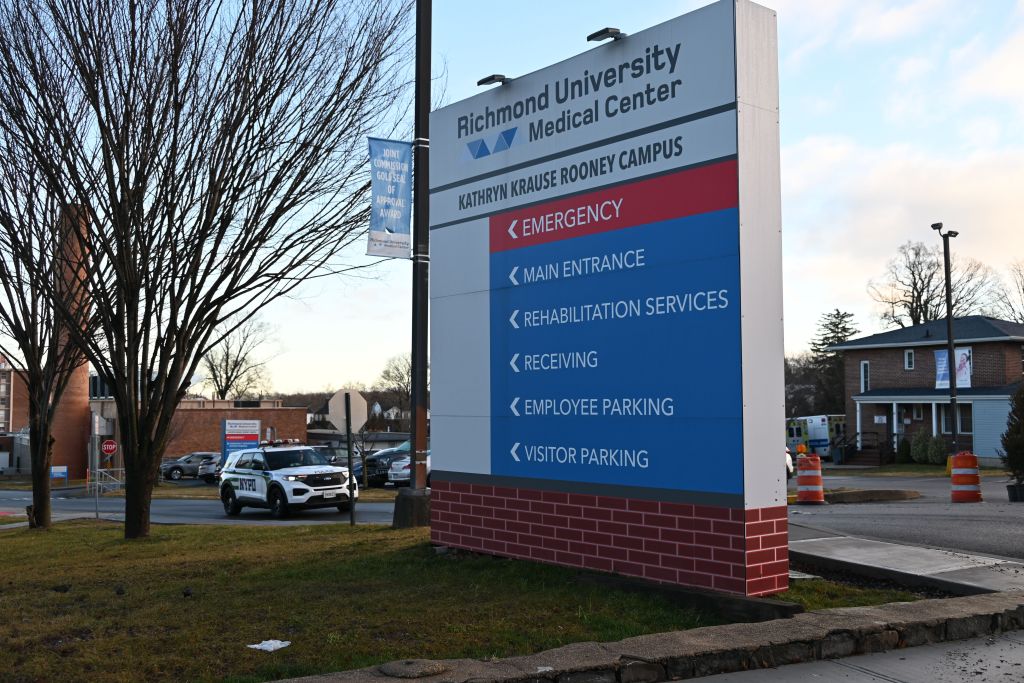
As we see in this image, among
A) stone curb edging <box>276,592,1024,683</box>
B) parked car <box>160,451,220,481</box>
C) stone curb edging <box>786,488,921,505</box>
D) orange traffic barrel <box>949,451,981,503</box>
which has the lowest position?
parked car <box>160,451,220,481</box>

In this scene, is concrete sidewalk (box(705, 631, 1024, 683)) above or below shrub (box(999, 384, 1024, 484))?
below

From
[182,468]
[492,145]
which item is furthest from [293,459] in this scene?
[182,468]

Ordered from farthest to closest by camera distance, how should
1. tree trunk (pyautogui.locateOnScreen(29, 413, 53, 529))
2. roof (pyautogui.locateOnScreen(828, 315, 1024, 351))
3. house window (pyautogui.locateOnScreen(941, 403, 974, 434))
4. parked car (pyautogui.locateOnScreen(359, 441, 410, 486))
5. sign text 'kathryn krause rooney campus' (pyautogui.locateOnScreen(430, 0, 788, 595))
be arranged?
house window (pyautogui.locateOnScreen(941, 403, 974, 434)) → roof (pyautogui.locateOnScreen(828, 315, 1024, 351)) → parked car (pyautogui.locateOnScreen(359, 441, 410, 486)) → tree trunk (pyautogui.locateOnScreen(29, 413, 53, 529)) → sign text 'kathryn krause rooney campus' (pyautogui.locateOnScreen(430, 0, 788, 595))

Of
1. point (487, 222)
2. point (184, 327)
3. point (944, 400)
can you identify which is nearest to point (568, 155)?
point (487, 222)

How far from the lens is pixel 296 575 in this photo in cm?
970

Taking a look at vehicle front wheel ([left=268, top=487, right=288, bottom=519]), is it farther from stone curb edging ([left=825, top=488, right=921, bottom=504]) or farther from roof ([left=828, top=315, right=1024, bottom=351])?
roof ([left=828, top=315, right=1024, bottom=351])

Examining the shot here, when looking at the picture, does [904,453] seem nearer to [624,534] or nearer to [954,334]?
[954,334]

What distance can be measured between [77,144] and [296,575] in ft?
Result: 25.0

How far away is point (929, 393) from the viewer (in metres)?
48.0

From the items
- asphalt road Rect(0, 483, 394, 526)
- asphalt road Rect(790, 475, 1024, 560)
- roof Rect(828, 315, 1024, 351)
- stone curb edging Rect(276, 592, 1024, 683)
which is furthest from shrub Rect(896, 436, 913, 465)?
stone curb edging Rect(276, 592, 1024, 683)

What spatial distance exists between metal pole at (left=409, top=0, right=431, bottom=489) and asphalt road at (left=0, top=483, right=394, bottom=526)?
221 inches

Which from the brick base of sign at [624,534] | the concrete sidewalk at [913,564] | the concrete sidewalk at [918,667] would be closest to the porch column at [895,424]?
the concrete sidewalk at [913,564]

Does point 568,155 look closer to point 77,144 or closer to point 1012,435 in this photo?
point 77,144

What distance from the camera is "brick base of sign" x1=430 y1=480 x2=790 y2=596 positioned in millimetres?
7406
